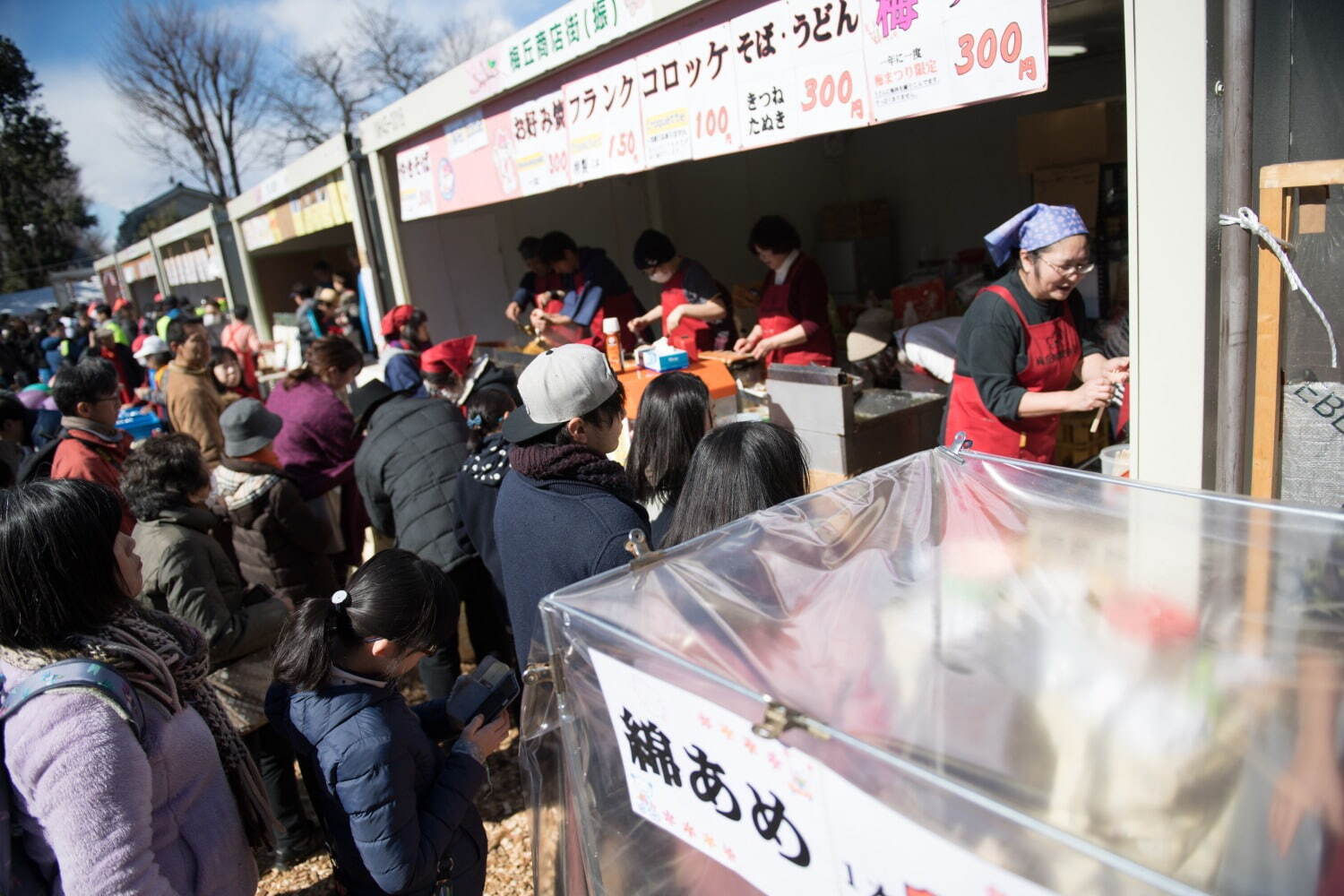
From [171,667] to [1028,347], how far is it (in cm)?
248

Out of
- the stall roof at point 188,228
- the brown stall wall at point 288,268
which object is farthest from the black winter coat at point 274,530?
the stall roof at point 188,228

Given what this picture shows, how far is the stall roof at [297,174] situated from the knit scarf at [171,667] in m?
6.18

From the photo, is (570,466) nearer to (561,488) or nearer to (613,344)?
(561,488)

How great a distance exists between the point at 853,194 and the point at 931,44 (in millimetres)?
7159

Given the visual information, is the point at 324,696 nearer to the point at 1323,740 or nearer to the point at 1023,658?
the point at 1023,658

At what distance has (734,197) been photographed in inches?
354

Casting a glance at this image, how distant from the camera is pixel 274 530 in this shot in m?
3.48

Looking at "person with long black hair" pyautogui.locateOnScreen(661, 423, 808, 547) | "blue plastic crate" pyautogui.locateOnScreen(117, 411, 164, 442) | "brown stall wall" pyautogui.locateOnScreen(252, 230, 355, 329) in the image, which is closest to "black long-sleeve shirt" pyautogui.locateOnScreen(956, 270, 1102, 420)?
"person with long black hair" pyautogui.locateOnScreen(661, 423, 808, 547)

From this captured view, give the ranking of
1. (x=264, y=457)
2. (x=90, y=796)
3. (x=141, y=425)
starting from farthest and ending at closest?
1. (x=141, y=425)
2. (x=264, y=457)
3. (x=90, y=796)

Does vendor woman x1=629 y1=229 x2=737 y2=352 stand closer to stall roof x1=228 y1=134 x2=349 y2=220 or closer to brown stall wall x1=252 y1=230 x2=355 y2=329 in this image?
stall roof x1=228 y1=134 x2=349 y2=220

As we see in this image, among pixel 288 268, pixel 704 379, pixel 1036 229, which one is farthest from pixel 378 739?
pixel 288 268

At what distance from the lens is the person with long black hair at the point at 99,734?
52.4 inches

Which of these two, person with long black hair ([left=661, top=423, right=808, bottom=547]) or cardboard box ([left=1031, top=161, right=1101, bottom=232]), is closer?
person with long black hair ([left=661, top=423, right=808, bottom=547])

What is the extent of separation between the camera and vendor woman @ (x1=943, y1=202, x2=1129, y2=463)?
249 centimetres
